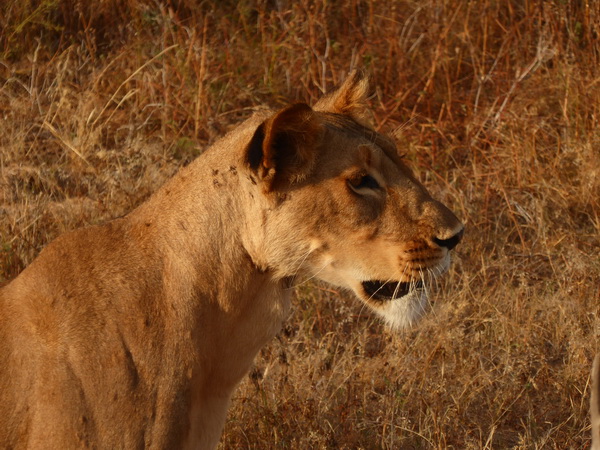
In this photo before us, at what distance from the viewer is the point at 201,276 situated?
2873 mm

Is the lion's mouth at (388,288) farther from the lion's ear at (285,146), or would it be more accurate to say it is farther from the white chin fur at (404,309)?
the lion's ear at (285,146)

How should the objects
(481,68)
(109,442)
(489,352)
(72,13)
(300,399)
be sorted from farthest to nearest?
(72,13)
(481,68)
(489,352)
(300,399)
(109,442)

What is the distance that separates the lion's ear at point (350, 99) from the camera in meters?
3.39

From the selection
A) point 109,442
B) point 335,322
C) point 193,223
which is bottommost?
point 335,322

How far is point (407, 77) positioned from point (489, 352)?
2465mm

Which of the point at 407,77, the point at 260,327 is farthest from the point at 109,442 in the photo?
the point at 407,77

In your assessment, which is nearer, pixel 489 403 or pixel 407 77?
pixel 489 403

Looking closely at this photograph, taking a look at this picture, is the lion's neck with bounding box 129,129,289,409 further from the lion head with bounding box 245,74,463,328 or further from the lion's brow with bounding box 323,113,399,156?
the lion's brow with bounding box 323,113,399,156

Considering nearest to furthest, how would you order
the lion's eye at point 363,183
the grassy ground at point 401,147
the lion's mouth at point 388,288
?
the lion's eye at point 363,183
the lion's mouth at point 388,288
the grassy ground at point 401,147

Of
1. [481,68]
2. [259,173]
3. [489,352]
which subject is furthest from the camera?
[481,68]

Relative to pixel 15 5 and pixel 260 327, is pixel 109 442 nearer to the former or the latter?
pixel 260 327

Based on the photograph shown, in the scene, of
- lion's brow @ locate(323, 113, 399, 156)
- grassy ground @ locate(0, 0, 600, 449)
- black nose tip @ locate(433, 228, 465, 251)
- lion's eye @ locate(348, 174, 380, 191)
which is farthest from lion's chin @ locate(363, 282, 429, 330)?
grassy ground @ locate(0, 0, 600, 449)

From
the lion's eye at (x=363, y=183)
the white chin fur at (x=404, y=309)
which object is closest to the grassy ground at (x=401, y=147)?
the white chin fur at (x=404, y=309)

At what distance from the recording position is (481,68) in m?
6.30
